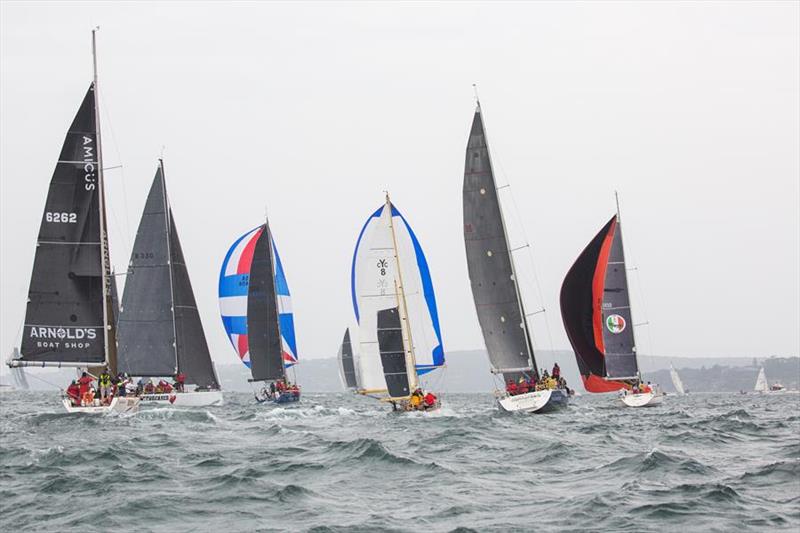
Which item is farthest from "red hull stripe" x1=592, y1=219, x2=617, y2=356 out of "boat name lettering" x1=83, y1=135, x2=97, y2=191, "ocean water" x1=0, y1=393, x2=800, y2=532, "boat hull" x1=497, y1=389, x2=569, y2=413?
"boat name lettering" x1=83, y1=135, x2=97, y2=191

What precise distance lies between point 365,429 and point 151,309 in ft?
59.1

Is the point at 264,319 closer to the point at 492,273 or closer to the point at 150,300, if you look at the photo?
the point at 150,300

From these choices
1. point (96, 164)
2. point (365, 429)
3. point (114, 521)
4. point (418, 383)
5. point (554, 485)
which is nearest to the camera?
point (114, 521)

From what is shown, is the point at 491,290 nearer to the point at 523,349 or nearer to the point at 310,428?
the point at 523,349

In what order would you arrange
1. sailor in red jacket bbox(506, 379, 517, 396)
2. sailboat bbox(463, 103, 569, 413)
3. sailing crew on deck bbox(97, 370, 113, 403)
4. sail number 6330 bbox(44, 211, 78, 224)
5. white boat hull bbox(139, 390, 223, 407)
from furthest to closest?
1. white boat hull bbox(139, 390, 223, 407)
2. sailboat bbox(463, 103, 569, 413)
3. sailor in red jacket bbox(506, 379, 517, 396)
4. sailing crew on deck bbox(97, 370, 113, 403)
5. sail number 6330 bbox(44, 211, 78, 224)

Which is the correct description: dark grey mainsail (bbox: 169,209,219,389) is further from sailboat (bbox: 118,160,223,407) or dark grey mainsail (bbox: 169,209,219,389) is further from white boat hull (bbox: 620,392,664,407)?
white boat hull (bbox: 620,392,664,407)

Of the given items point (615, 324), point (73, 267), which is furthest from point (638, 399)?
point (73, 267)

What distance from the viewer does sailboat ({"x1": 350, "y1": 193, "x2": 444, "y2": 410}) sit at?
37.7 metres

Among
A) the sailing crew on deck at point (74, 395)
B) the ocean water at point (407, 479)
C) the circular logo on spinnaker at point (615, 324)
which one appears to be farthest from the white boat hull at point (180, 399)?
the circular logo on spinnaker at point (615, 324)

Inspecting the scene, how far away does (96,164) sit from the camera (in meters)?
36.5

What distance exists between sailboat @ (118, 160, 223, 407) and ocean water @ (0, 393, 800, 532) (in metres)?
15.1

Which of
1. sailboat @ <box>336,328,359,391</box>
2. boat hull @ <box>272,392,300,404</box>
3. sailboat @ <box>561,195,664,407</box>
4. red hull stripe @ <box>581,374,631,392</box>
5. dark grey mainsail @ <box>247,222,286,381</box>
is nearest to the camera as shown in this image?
sailboat @ <box>561,195,664,407</box>

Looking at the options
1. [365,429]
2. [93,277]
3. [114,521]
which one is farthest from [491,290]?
[114,521]

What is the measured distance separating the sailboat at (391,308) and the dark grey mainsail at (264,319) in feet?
59.5
